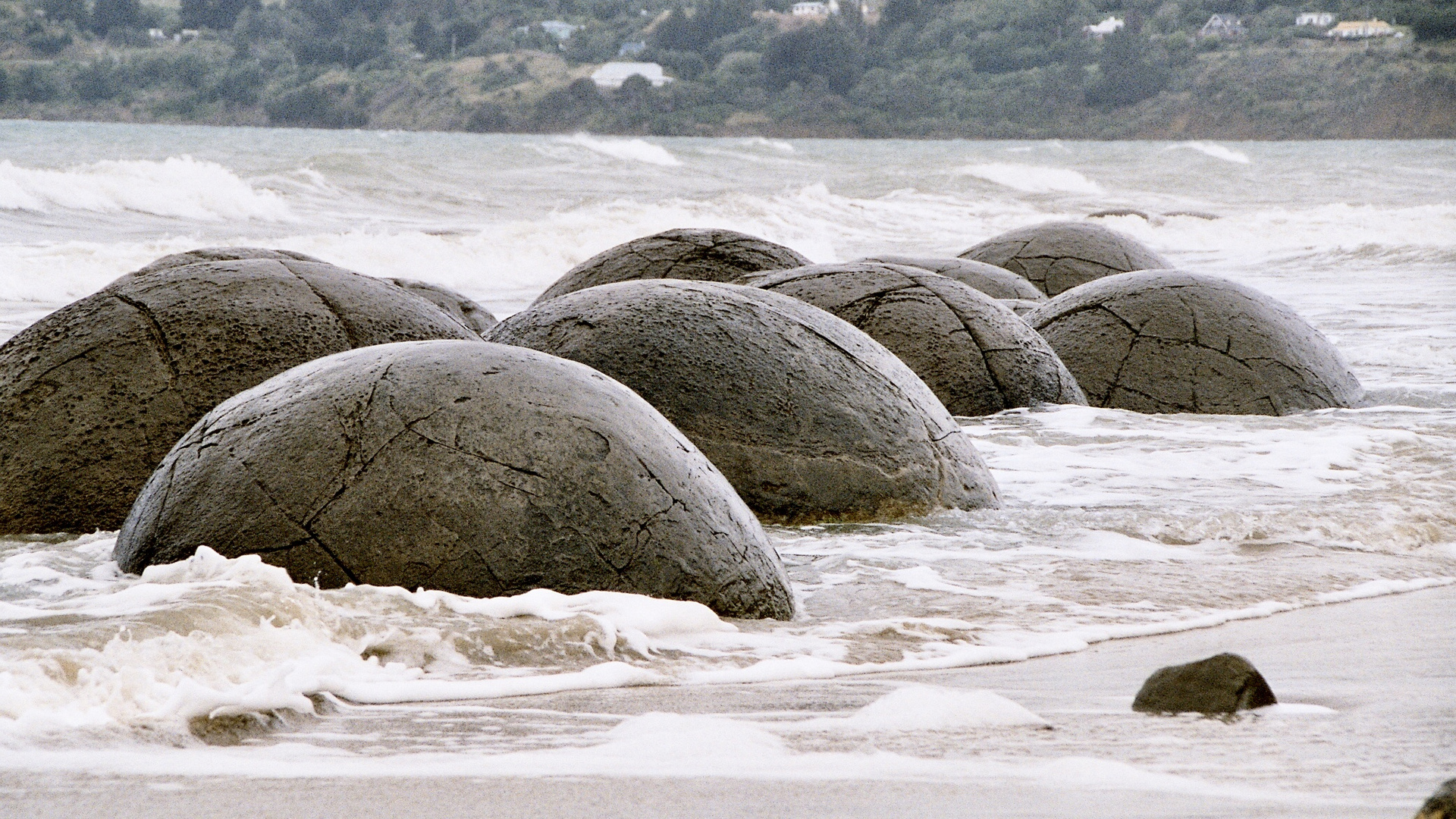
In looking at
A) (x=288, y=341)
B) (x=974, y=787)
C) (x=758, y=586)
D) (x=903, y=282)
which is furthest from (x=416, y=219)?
(x=974, y=787)

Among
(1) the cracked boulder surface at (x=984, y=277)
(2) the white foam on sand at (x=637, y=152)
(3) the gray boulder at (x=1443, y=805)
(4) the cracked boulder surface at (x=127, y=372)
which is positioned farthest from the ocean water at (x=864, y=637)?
(2) the white foam on sand at (x=637, y=152)

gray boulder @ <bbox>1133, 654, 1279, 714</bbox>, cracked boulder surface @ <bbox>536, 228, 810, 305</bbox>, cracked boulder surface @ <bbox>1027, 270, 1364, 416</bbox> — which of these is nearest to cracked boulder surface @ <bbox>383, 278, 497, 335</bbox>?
cracked boulder surface @ <bbox>536, 228, 810, 305</bbox>

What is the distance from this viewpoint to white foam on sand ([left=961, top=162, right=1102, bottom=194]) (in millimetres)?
37812

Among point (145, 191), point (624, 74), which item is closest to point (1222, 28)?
point (624, 74)

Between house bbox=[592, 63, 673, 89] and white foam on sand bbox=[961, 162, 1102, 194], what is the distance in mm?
31066

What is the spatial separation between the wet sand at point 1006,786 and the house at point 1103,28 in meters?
78.0

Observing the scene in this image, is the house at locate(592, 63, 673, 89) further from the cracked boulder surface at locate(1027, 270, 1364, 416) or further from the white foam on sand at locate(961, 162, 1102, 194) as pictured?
the cracked boulder surface at locate(1027, 270, 1364, 416)

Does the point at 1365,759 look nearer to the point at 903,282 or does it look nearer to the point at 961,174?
the point at 903,282

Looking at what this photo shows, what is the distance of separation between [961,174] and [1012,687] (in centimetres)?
3494

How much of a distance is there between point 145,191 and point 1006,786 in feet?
77.3

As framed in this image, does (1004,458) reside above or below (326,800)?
below

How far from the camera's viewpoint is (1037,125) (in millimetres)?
76312

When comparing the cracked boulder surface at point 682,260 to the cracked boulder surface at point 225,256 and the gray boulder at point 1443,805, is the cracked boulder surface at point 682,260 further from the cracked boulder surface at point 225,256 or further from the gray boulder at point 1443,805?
the gray boulder at point 1443,805

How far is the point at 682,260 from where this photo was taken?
7629mm
